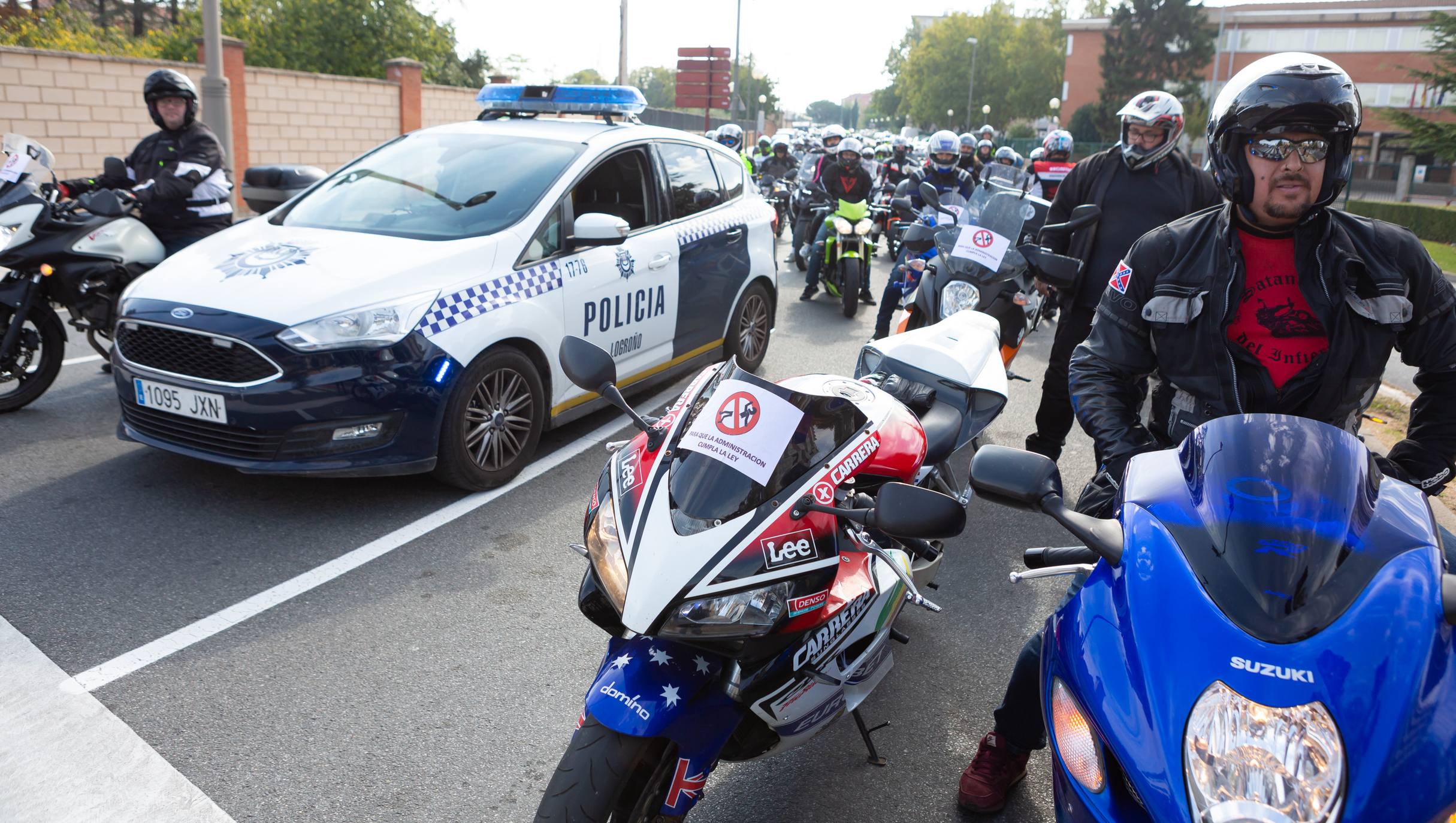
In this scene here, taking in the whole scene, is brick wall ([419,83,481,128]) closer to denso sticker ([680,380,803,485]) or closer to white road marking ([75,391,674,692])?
white road marking ([75,391,674,692])

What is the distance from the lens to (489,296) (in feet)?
16.3

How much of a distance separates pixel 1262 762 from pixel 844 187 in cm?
1047

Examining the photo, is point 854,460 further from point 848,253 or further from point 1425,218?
point 1425,218

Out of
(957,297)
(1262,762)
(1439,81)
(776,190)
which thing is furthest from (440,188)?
(1439,81)

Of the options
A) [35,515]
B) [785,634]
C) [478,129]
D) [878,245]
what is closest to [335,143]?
[878,245]

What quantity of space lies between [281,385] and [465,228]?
Answer: 130 centimetres

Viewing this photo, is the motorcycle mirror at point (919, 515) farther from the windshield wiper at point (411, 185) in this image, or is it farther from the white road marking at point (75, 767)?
the windshield wiper at point (411, 185)

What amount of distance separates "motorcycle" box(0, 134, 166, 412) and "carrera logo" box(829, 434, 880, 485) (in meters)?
5.21

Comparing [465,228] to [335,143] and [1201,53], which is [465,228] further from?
[1201,53]

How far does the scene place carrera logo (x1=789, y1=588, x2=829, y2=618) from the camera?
243 cm

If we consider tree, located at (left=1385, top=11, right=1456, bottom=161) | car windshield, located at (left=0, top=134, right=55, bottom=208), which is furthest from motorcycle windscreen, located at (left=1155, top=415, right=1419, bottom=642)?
tree, located at (left=1385, top=11, right=1456, bottom=161)

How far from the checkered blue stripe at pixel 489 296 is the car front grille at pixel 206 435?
802 mm

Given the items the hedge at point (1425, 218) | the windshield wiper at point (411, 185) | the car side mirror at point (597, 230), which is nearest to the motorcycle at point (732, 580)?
the car side mirror at point (597, 230)

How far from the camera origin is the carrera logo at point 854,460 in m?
2.59
